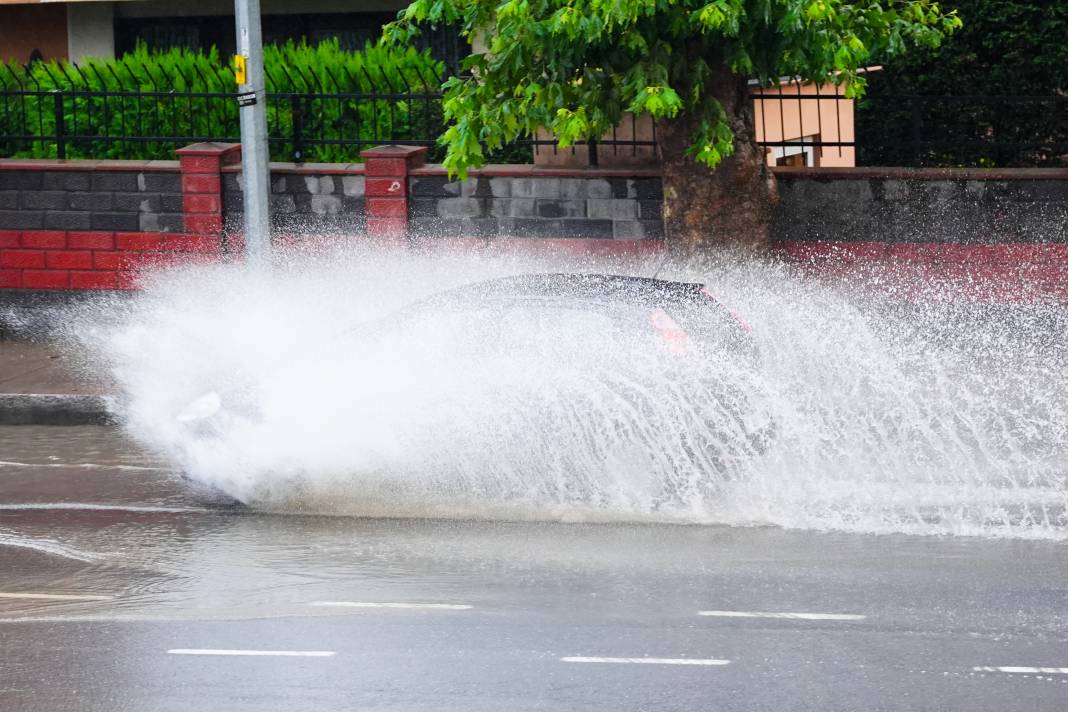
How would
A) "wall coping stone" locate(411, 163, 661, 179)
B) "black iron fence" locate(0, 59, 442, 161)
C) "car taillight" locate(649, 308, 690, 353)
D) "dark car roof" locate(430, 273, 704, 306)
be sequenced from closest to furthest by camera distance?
"car taillight" locate(649, 308, 690, 353) → "dark car roof" locate(430, 273, 704, 306) → "wall coping stone" locate(411, 163, 661, 179) → "black iron fence" locate(0, 59, 442, 161)

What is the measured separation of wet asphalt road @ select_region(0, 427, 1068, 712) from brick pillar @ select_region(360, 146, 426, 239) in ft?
20.8

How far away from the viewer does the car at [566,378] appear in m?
9.12

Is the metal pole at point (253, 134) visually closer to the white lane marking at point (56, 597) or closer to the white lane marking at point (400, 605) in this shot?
the white lane marking at point (56, 597)

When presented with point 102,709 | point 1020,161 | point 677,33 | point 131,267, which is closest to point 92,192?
point 131,267

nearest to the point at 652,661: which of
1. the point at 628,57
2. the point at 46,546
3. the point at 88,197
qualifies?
the point at 46,546

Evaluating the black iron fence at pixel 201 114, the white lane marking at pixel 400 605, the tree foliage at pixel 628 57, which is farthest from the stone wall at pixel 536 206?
the white lane marking at pixel 400 605

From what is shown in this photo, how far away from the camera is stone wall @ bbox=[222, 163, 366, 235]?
1553cm

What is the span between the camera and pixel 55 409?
1287 centimetres

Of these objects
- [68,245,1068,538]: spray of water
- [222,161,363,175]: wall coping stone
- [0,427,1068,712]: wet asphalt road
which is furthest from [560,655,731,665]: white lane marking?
[222,161,363,175]: wall coping stone

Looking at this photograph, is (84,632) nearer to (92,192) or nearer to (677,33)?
(677,33)

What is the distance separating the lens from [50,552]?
8484 mm

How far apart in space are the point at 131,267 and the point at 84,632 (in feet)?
31.0

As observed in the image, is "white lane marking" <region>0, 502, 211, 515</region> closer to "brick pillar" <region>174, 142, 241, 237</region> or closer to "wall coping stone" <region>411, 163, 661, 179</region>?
"wall coping stone" <region>411, 163, 661, 179</region>

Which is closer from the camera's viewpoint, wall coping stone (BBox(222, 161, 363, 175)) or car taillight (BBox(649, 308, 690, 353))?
car taillight (BBox(649, 308, 690, 353))
